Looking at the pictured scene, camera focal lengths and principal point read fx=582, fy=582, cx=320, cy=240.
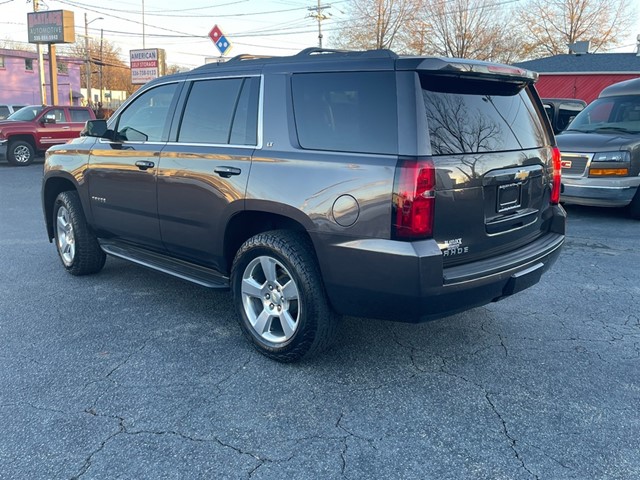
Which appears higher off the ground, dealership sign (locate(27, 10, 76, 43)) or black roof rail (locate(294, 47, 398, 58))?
dealership sign (locate(27, 10, 76, 43))

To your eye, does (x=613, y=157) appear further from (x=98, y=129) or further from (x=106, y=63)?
(x=106, y=63)

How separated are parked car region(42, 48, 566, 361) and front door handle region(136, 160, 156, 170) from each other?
0.10ft

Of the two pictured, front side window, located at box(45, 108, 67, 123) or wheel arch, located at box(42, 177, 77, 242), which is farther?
front side window, located at box(45, 108, 67, 123)

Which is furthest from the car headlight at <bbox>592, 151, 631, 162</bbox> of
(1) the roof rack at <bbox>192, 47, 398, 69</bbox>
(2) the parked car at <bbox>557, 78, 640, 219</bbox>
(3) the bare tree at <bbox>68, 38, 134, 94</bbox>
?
(3) the bare tree at <bbox>68, 38, 134, 94</bbox>

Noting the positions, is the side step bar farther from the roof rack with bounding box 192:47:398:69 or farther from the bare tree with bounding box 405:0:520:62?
the bare tree with bounding box 405:0:520:62

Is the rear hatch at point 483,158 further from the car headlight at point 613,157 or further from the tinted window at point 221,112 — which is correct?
the car headlight at point 613,157

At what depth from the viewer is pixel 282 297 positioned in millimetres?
3689

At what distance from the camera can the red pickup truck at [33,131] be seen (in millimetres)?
17062

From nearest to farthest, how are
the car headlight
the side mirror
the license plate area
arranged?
the license plate area < the side mirror < the car headlight

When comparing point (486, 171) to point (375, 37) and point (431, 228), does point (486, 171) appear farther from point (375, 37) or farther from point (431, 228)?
point (375, 37)

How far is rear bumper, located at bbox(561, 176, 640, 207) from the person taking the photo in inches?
326

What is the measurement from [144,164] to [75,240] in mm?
1404

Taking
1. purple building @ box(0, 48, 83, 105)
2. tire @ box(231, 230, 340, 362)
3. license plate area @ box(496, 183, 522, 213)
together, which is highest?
purple building @ box(0, 48, 83, 105)

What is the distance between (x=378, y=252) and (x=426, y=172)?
488 mm
